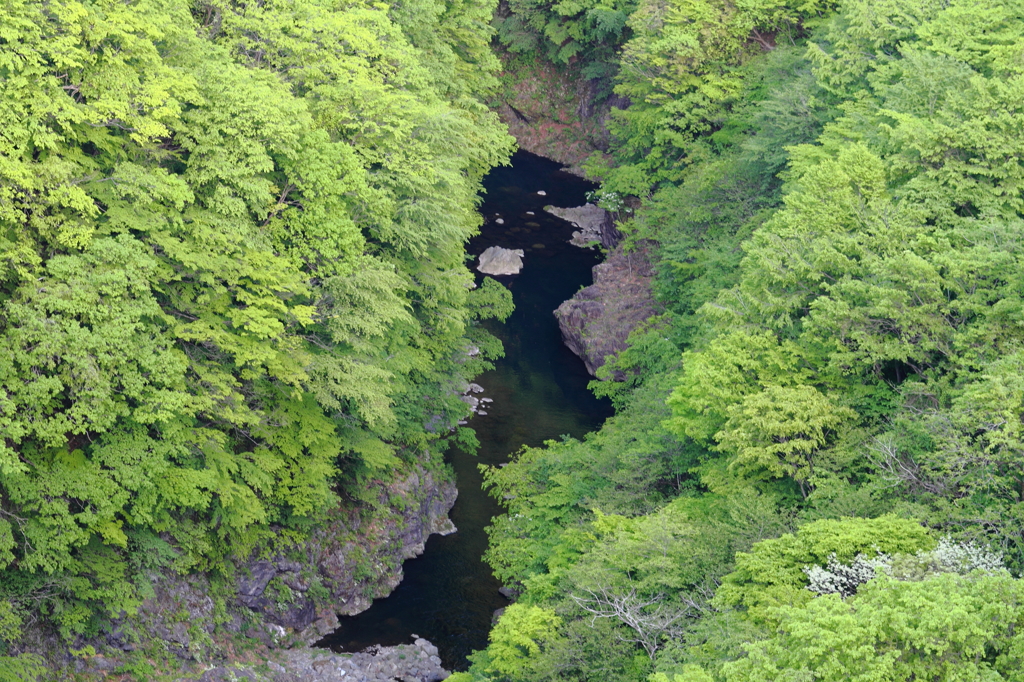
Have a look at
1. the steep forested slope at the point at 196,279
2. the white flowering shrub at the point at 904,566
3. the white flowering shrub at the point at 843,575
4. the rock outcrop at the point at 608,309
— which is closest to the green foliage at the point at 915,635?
the white flowering shrub at the point at 904,566

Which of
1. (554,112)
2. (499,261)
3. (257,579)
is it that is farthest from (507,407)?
(554,112)

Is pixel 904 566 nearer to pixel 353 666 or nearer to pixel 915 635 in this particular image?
pixel 915 635

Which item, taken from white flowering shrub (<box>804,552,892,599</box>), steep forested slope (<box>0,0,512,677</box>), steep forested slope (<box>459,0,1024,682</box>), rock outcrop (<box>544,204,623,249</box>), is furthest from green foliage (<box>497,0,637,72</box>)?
white flowering shrub (<box>804,552,892,599</box>)

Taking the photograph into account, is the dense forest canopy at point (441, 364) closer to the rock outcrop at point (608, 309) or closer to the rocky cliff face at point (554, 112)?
the rock outcrop at point (608, 309)

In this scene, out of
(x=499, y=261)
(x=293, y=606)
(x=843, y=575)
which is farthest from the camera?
(x=499, y=261)

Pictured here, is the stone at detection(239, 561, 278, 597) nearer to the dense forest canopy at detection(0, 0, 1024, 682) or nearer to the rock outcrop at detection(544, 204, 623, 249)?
the dense forest canopy at detection(0, 0, 1024, 682)

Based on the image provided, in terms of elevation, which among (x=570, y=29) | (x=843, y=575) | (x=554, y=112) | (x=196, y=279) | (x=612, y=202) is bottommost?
(x=554, y=112)

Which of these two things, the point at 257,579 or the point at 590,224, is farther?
the point at 590,224

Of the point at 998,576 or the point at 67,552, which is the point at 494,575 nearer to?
the point at 67,552
